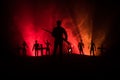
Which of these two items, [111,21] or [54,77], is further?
[111,21]

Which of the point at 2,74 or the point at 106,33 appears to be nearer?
the point at 2,74

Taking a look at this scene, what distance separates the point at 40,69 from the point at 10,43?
1136cm

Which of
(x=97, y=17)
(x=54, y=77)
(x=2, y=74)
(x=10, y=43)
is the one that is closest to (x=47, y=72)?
(x=54, y=77)

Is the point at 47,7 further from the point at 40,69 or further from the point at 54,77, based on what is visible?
the point at 54,77

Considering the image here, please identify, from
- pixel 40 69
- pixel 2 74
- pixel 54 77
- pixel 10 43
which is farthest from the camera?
pixel 10 43

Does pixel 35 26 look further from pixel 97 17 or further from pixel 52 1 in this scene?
pixel 97 17

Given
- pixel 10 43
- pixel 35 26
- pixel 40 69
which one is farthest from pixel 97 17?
pixel 40 69

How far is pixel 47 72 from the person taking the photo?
9.45 m

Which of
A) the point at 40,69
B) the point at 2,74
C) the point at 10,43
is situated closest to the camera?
the point at 2,74

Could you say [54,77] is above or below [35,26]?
below

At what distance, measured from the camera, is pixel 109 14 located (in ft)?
71.6

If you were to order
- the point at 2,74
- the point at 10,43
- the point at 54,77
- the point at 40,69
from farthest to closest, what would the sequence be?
the point at 10,43
the point at 40,69
the point at 2,74
the point at 54,77

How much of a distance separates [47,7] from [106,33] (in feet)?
19.8

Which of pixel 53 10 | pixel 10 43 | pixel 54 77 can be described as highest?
pixel 53 10
